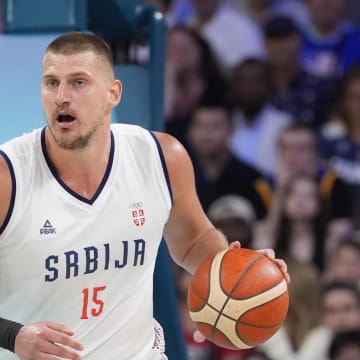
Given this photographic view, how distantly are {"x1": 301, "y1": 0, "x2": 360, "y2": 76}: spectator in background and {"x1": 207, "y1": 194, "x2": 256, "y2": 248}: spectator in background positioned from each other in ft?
3.44

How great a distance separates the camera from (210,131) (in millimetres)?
6453

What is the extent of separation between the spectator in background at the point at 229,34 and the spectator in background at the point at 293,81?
11 centimetres

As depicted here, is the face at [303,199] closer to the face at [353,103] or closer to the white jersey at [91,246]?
the face at [353,103]

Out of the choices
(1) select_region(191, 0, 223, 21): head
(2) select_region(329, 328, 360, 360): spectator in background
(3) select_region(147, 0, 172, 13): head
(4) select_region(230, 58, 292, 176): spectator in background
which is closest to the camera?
(2) select_region(329, 328, 360, 360): spectator in background

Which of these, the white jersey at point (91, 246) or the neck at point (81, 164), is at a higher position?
the neck at point (81, 164)

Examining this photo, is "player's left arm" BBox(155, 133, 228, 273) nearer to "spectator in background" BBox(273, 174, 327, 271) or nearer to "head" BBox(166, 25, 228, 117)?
"spectator in background" BBox(273, 174, 327, 271)

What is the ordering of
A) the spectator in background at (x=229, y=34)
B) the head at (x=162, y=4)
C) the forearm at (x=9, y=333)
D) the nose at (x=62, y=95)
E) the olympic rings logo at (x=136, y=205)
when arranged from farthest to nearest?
the head at (x=162, y=4) → the spectator in background at (x=229, y=34) → the olympic rings logo at (x=136, y=205) → the nose at (x=62, y=95) → the forearm at (x=9, y=333)

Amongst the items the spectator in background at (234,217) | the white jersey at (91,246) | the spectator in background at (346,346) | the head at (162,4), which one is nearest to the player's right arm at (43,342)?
the white jersey at (91,246)

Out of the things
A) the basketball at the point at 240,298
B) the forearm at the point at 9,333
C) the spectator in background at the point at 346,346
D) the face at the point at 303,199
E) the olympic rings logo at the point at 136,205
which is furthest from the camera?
the face at the point at 303,199

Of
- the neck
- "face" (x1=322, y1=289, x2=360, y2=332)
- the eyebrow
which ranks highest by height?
the eyebrow

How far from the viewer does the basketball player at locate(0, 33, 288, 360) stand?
3.30 m

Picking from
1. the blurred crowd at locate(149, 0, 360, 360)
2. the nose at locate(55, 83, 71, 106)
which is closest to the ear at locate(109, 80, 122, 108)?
the nose at locate(55, 83, 71, 106)

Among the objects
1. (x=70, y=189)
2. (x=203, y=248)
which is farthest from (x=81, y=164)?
(x=203, y=248)

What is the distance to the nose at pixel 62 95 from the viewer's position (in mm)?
3230
